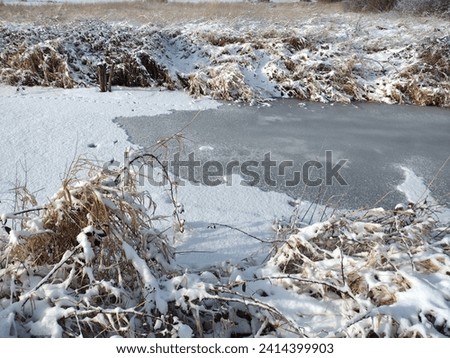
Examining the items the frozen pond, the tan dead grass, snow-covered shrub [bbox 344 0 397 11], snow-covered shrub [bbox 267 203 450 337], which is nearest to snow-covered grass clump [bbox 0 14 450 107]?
the frozen pond

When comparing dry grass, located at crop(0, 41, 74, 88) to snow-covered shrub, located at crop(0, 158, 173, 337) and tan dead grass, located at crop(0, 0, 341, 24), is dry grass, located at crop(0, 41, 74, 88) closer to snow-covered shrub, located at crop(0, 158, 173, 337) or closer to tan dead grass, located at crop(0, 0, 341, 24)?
tan dead grass, located at crop(0, 0, 341, 24)

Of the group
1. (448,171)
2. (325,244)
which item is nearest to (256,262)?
(325,244)

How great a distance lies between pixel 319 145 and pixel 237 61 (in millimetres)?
3022

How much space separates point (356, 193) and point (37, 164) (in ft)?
8.11

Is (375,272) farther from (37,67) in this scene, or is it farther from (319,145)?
(37,67)

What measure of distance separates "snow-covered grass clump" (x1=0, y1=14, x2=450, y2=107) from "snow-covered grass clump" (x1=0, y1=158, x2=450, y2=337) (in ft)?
12.7

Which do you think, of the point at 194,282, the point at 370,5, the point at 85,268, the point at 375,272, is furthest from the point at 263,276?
the point at 370,5

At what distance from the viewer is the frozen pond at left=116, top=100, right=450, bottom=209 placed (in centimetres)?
305

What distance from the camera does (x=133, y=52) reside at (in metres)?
6.22

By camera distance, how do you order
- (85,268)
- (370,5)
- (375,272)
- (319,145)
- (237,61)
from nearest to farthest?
(85,268) → (375,272) → (319,145) → (237,61) → (370,5)

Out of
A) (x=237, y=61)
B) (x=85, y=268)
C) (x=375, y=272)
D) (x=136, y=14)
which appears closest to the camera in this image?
(x=85, y=268)

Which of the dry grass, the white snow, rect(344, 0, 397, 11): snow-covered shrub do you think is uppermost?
rect(344, 0, 397, 11): snow-covered shrub

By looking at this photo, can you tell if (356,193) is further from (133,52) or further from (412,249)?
(133,52)

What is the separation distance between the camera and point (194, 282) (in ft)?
5.30
